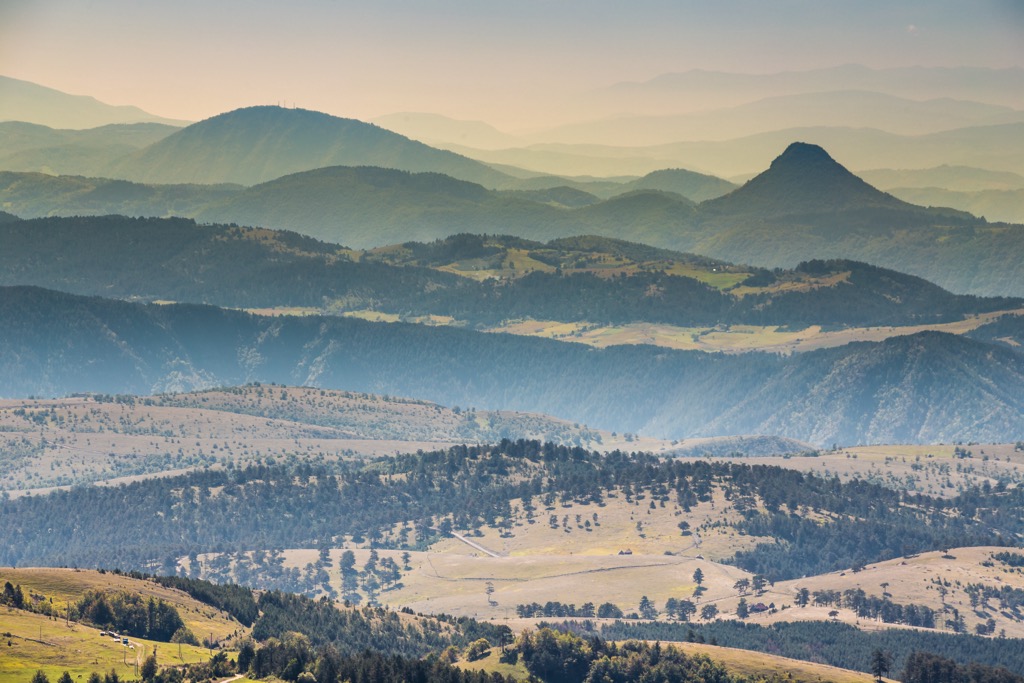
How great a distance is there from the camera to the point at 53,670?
7677 inches

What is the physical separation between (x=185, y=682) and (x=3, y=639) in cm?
1614

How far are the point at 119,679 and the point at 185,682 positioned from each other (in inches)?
257

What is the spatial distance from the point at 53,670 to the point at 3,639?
7.08m

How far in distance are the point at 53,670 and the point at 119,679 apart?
5601 mm

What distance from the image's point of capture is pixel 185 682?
199m

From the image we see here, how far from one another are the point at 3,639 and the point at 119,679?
39.0 feet

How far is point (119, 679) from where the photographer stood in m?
195

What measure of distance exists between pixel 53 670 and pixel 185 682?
11476 mm

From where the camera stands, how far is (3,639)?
199 m
